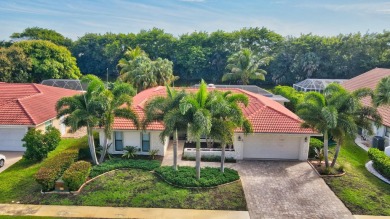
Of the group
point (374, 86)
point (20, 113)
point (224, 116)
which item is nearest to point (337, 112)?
point (224, 116)

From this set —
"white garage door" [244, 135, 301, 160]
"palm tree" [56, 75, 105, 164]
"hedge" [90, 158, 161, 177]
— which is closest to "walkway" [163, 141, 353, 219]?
"white garage door" [244, 135, 301, 160]

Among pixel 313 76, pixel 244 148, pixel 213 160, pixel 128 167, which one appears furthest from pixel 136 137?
pixel 313 76

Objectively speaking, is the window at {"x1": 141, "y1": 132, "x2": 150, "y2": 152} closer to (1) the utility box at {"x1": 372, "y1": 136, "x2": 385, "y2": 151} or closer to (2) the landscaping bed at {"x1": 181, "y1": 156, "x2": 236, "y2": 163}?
(2) the landscaping bed at {"x1": 181, "y1": 156, "x2": 236, "y2": 163}

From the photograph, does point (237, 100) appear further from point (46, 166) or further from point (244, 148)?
point (46, 166)

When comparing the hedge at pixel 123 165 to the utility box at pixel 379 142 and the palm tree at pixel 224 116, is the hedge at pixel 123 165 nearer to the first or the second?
the palm tree at pixel 224 116

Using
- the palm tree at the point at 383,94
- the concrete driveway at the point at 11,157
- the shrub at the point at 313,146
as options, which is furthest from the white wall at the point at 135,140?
the palm tree at the point at 383,94

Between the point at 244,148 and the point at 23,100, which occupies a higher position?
the point at 23,100

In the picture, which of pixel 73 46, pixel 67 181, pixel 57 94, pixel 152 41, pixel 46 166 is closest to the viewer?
pixel 67 181

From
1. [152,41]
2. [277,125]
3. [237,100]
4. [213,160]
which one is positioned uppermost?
[152,41]
